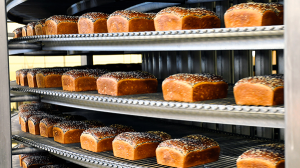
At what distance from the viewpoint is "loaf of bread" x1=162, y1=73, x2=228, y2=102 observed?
2.02 m

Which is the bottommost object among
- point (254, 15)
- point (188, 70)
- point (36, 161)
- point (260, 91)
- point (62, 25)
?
point (36, 161)

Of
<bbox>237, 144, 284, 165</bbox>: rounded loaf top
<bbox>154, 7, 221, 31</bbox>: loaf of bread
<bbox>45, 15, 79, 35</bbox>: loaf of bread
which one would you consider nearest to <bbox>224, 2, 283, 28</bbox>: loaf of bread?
<bbox>154, 7, 221, 31</bbox>: loaf of bread

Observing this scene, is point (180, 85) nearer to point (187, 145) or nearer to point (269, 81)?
point (187, 145)

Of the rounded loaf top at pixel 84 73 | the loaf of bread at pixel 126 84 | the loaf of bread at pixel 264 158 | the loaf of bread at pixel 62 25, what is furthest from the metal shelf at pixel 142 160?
the loaf of bread at pixel 62 25

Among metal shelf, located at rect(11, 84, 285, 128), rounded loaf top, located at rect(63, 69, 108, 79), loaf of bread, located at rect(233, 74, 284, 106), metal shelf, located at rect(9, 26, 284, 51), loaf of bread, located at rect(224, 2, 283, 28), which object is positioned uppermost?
loaf of bread, located at rect(224, 2, 283, 28)

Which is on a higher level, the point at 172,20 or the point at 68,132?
the point at 172,20

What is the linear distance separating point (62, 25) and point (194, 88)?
4.63ft

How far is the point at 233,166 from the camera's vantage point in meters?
1.96

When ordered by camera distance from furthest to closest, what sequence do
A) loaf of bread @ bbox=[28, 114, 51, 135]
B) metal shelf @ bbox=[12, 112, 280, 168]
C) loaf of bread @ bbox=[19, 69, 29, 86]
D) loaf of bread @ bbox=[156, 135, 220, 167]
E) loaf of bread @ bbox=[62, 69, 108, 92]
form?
loaf of bread @ bbox=[19, 69, 29, 86] → loaf of bread @ bbox=[28, 114, 51, 135] → loaf of bread @ bbox=[62, 69, 108, 92] → metal shelf @ bbox=[12, 112, 280, 168] → loaf of bread @ bbox=[156, 135, 220, 167]

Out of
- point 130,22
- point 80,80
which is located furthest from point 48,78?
point 130,22

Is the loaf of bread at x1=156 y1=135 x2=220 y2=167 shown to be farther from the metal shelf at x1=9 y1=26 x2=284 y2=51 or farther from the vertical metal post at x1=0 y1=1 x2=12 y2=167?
the vertical metal post at x1=0 y1=1 x2=12 y2=167

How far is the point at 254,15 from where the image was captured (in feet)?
5.86

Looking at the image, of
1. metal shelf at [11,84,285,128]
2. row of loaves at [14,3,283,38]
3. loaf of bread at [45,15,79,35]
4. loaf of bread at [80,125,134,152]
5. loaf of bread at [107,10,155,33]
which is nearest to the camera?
metal shelf at [11,84,285,128]

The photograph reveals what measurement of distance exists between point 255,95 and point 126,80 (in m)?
0.98
